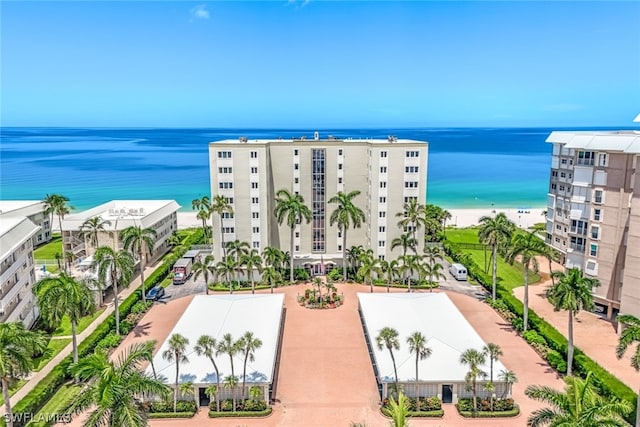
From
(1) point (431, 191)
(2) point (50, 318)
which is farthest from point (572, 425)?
(1) point (431, 191)

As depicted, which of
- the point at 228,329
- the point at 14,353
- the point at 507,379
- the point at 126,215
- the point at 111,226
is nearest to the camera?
the point at 14,353

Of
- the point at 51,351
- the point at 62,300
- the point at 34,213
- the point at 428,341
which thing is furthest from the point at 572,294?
the point at 34,213

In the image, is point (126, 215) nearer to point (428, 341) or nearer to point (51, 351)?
point (51, 351)

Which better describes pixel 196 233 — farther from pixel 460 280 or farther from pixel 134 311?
pixel 460 280

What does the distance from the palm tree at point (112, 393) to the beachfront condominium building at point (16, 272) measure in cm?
1969

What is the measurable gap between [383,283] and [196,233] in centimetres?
3500

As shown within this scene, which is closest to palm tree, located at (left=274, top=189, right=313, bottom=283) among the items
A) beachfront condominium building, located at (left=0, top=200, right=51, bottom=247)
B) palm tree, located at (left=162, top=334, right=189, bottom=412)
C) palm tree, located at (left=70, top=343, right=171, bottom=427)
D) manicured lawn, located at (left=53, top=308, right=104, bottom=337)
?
manicured lawn, located at (left=53, top=308, right=104, bottom=337)

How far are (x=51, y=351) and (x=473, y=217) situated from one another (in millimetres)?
82773

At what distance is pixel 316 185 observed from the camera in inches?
2247

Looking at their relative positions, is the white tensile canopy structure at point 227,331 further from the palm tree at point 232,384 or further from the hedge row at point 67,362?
the hedge row at point 67,362

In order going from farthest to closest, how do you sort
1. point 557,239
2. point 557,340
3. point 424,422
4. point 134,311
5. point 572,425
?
point 557,239
point 134,311
point 557,340
point 424,422
point 572,425

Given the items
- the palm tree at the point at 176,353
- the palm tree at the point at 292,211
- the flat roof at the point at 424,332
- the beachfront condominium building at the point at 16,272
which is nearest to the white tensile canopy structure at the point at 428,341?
the flat roof at the point at 424,332

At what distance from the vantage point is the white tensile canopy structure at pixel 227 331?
3080 centimetres

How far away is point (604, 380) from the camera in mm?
31016
